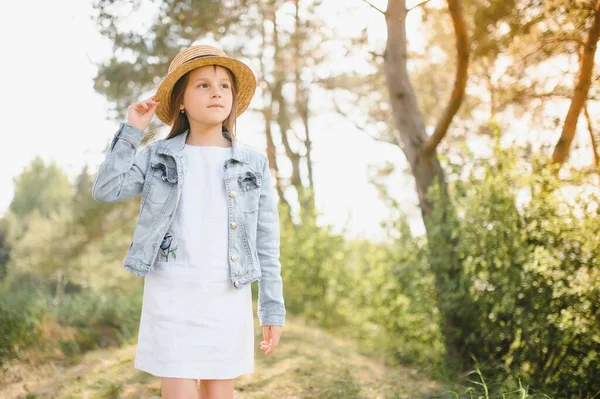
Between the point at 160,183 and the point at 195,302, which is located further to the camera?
the point at 160,183

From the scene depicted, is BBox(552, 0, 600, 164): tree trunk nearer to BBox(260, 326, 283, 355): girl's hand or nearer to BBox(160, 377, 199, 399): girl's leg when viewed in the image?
BBox(260, 326, 283, 355): girl's hand

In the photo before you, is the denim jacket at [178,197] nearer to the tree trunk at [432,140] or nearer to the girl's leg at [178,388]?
the girl's leg at [178,388]

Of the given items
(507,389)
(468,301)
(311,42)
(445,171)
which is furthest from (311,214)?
(507,389)

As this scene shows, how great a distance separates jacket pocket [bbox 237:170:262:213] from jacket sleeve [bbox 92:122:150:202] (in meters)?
0.40

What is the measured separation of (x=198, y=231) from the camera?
2.55 meters

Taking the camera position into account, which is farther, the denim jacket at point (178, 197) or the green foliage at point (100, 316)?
the green foliage at point (100, 316)

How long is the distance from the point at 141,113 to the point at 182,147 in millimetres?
223

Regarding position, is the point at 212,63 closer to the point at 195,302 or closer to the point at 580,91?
the point at 195,302

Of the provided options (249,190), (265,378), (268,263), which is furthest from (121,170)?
(265,378)

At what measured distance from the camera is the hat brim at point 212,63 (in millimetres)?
2676

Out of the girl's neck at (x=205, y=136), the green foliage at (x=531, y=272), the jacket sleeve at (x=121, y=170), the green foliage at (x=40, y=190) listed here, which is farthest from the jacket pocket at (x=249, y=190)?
the green foliage at (x=40, y=190)

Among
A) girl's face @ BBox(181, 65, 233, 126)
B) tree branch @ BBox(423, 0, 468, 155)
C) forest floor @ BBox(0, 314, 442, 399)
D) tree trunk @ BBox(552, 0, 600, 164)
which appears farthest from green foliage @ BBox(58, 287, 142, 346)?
tree trunk @ BBox(552, 0, 600, 164)

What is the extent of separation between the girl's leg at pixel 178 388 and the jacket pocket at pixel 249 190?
714 mm

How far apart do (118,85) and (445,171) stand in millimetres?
4444
